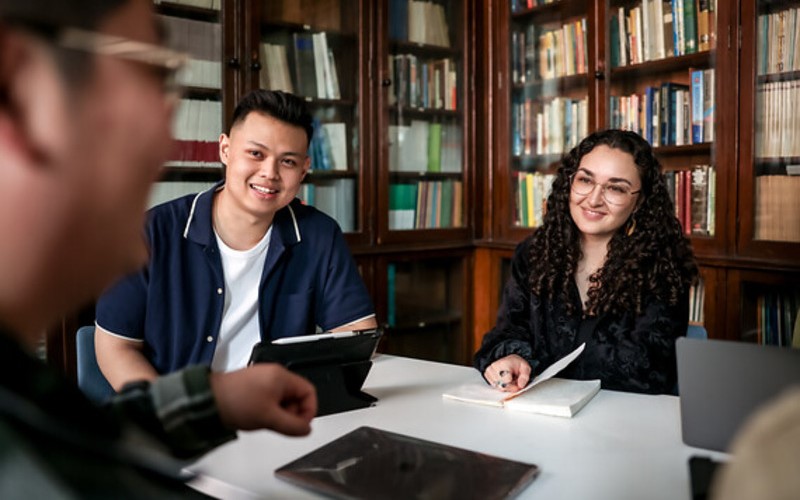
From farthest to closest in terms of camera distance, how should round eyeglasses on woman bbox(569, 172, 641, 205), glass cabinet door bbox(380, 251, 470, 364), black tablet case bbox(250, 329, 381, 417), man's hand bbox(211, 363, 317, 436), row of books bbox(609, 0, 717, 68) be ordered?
glass cabinet door bbox(380, 251, 470, 364) → row of books bbox(609, 0, 717, 68) → round eyeglasses on woman bbox(569, 172, 641, 205) → black tablet case bbox(250, 329, 381, 417) → man's hand bbox(211, 363, 317, 436)

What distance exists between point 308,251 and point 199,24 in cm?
130

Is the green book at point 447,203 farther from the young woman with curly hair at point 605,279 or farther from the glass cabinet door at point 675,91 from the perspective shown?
the young woman with curly hair at point 605,279

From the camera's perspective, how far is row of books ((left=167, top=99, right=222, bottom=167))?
2766 millimetres

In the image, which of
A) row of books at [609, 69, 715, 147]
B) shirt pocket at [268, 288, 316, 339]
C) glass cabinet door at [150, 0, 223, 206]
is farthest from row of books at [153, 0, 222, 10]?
row of books at [609, 69, 715, 147]

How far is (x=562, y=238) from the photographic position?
2.06m

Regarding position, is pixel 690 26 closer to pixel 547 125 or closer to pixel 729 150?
pixel 729 150

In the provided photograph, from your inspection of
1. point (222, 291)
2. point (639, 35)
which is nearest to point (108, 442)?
point (222, 291)

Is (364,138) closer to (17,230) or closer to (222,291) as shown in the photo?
(222,291)

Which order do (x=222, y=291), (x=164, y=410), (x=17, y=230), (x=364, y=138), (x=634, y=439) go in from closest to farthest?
(x=17, y=230) < (x=164, y=410) < (x=634, y=439) < (x=222, y=291) < (x=364, y=138)

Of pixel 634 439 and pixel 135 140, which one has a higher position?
pixel 135 140

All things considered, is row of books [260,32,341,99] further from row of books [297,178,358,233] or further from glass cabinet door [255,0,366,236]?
row of books [297,178,358,233]

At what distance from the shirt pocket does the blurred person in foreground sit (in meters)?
1.37

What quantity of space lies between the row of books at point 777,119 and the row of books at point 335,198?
5.78ft

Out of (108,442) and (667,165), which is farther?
(667,165)
